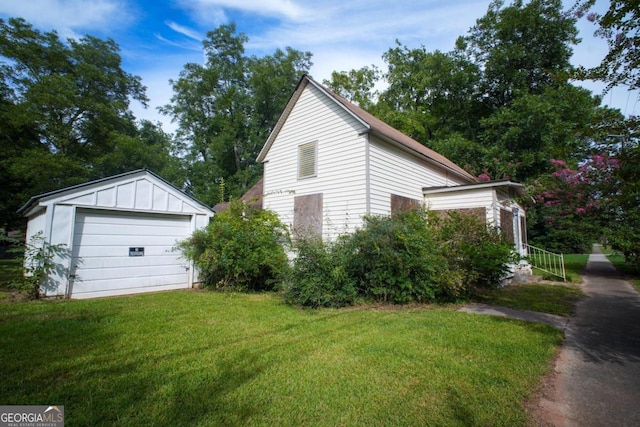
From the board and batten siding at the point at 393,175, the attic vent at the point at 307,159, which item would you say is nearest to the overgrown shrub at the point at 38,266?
the attic vent at the point at 307,159

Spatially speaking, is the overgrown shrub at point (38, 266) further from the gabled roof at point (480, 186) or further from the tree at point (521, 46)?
the tree at point (521, 46)

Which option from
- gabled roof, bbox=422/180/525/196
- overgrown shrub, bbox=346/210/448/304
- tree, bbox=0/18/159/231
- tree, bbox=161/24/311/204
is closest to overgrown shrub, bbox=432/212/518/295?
overgrown shrub, bbox=346/210/448/304

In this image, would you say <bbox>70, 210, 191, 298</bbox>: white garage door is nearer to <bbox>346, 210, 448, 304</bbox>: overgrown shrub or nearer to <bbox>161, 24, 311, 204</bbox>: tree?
<bbox>346, 210, 448, 304</bbox>: overgrown shrub

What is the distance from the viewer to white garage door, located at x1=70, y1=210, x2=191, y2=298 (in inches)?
288

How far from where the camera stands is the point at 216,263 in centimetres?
809

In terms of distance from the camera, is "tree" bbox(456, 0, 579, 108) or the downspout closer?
the downspout

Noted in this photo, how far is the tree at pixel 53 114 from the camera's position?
17.4 meters

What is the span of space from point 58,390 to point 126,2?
375 inches

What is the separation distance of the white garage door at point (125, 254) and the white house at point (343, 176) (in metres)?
3.83

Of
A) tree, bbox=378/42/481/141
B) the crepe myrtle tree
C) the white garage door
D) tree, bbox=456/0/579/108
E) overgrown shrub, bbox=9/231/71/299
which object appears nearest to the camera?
the crepe myrtle tree

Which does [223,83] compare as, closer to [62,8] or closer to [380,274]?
[62,8]

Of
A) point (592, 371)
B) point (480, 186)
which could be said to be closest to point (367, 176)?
point (480, 186)

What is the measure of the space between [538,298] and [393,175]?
5.23m

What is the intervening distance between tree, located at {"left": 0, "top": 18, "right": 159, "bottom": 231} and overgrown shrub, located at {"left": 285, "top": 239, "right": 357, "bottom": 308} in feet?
66.0
